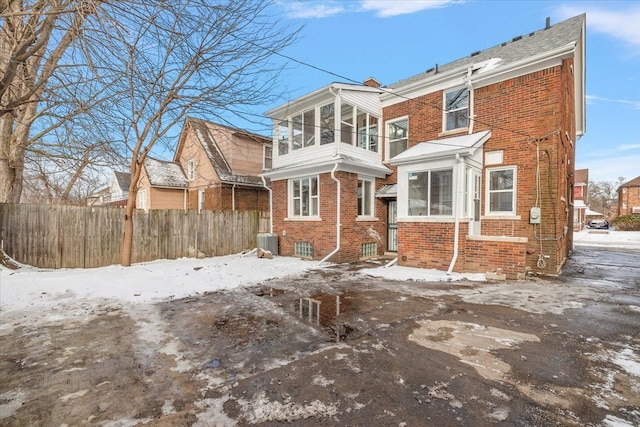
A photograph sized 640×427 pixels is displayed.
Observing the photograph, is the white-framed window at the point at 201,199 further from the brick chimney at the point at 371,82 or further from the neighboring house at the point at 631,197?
the neighboring house at the point at 631,197

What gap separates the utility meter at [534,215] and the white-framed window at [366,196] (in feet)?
17.3

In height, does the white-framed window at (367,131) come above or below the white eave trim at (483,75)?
below

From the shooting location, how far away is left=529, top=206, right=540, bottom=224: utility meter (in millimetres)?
8477

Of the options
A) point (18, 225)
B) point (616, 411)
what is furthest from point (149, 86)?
point (616, 411)

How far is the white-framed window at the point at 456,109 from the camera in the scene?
10156mm

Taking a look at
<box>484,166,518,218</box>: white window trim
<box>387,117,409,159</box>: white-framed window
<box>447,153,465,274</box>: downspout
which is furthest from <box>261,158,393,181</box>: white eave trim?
<box>484,166,518,218</box>: white window trim

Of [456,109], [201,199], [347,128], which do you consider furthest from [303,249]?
[201,199]

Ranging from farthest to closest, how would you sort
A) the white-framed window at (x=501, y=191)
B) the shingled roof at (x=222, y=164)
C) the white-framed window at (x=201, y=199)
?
the white-framed window at (x=201, y=199) < the shingled roof at (x=222, y=164) < the white-framed window at (x=501, y=191)

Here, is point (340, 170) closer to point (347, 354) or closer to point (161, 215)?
point (161, 215)

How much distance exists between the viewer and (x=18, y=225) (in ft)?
26.5

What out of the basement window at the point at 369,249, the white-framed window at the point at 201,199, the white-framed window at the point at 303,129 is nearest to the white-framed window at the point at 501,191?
the basement window at the point at 369,249

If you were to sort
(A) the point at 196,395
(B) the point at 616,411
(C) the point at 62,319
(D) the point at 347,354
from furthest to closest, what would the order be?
(C) the point at 62,319 → (D) the point at 347,354 → (A) the point at 196,395 → (B) the point at 616,411

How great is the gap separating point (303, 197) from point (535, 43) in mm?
9915

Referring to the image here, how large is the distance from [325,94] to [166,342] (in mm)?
9693
